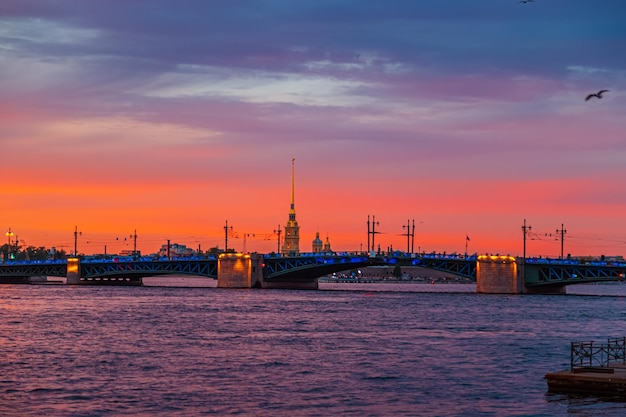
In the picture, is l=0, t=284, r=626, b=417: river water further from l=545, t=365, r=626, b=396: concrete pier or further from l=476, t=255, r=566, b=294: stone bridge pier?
l=476, t=255, r=566, b=294: stone bridge pier

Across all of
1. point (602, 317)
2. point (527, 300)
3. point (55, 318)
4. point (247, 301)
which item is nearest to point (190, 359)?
point (55, 318)

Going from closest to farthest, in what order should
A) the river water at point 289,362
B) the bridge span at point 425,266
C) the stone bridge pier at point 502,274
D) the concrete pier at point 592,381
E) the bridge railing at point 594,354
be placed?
the concrete pier at point 592,381, the river water at point 289,362, the bridge railing at point 594,354, the bridge span at point 425,266, the stone bridge pier at point 502,274

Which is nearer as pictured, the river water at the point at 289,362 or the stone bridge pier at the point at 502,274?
the river water at the point at 289,362

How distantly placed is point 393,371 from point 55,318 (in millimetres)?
52915

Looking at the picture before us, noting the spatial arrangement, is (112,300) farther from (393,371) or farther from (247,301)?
(393,371)

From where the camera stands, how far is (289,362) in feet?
218

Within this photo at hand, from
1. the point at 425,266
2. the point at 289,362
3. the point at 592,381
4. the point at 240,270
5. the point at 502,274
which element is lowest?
the point at 289,362

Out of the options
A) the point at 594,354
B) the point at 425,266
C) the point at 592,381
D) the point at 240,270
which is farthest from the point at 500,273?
the point at 592,381

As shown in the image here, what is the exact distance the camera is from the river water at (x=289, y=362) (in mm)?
48906

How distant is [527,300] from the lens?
154 meters

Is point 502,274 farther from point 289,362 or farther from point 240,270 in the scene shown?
point 289,362

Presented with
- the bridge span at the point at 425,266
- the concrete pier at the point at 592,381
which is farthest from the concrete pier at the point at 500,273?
the concrete pier at the point at 592,381

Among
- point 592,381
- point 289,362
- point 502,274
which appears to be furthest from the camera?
point 502,274

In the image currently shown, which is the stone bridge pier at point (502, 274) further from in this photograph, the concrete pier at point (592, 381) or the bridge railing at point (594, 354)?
the concrete pier at point (592, 381)
